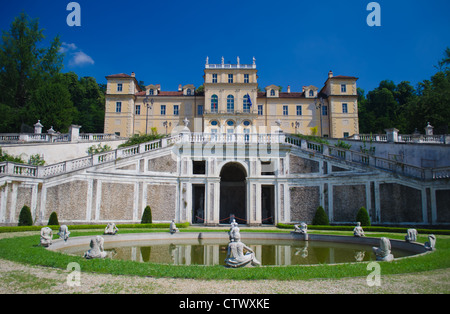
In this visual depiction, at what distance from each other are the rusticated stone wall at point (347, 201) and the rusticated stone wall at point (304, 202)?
1.48 m

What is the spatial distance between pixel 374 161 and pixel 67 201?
2233 cm

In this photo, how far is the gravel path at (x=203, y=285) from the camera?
A: 630 centimetres

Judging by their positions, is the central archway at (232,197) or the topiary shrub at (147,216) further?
the central archway at (232,197)

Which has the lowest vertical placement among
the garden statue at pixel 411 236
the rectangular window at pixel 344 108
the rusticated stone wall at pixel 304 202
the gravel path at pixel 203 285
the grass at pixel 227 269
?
the gravel path at pixel 203 285

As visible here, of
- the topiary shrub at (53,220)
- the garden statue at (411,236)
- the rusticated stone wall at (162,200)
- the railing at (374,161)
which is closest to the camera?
the garden statue at (411,236)

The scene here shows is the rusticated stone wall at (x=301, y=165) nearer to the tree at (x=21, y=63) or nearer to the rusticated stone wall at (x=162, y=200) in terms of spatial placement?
the rusticated stone wall at (x=162, y=200)

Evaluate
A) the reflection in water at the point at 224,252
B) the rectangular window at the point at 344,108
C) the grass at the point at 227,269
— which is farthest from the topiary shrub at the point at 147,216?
the rectangular window at the point at 344,108

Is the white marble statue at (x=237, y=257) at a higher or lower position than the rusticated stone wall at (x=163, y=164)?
lower

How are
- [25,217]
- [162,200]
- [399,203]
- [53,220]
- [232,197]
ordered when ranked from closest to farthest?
[25,217] → [53,220] → [399,203] → [162,200] → [232,197]

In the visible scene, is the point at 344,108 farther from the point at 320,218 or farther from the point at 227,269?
the point at 227,269

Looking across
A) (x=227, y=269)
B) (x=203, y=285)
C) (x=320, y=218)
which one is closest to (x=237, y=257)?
(x=227, y=269)

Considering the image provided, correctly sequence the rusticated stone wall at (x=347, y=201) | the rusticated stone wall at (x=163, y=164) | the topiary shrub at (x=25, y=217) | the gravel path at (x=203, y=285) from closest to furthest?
the gravel path at (x=203, y=285), the topiary shrub at (x=25, y=217), the rusticated stone wall at (x=347, y=201), the rusticated stone wall at (x=163, y=164)

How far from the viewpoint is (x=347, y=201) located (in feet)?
81.8

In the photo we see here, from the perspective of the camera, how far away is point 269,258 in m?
11.9
